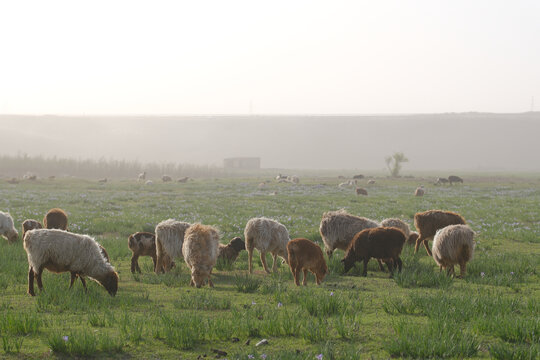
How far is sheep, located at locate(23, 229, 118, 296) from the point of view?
7.92 m

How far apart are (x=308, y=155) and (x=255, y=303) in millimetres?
169430

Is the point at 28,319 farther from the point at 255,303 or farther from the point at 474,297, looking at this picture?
the point at 474,297

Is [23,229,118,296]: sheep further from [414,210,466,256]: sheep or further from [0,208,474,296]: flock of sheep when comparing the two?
[414,210,466,256]: sheep

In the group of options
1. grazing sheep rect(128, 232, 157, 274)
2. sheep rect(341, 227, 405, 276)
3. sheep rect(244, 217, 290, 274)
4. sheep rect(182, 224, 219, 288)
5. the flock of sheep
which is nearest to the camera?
the flock of sheep

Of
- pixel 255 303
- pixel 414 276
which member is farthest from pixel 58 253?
pixel 414 276

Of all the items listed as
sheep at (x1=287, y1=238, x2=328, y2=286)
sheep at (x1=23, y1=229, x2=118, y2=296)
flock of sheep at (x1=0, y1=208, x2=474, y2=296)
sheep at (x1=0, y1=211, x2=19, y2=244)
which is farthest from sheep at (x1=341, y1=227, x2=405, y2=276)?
sheep at (x1=0, y1=211, x2=19, y2=244)

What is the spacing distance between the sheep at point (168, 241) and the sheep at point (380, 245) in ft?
13.0

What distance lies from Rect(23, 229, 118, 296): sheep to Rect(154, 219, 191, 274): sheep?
6.98 ft

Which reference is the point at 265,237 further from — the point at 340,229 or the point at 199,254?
the point at 340,229

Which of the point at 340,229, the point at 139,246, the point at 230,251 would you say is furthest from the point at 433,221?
the point at 139,246

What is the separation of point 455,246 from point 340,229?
10.2ft

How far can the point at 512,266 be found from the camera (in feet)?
33.6

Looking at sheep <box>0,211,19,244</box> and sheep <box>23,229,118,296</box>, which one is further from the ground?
sheep <box>23,229,118,296</box>

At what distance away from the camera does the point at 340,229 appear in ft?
39.3
